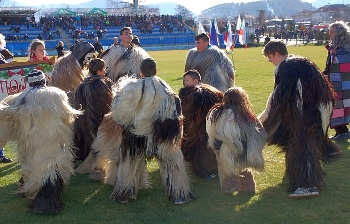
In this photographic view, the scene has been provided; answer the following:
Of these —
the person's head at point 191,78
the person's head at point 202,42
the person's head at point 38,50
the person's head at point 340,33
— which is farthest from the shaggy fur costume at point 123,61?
the person's head at point 340,33

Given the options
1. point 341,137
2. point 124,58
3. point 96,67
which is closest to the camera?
point 96,67

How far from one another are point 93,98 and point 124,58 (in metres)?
1.50

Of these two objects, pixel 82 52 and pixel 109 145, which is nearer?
pixel 109 145

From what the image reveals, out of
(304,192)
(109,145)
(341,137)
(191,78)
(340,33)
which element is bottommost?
(304,192)

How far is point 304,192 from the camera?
5145 mm

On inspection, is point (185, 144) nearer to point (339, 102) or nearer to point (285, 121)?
point (285, 121)

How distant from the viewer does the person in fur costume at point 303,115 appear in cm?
523

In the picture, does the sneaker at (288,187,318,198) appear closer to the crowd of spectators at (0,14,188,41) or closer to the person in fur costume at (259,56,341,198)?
the person in fur costume at (259,56,341,198)

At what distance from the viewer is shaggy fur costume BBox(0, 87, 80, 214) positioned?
16.3ft

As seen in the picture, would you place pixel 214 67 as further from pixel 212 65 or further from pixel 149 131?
pixel 149 131

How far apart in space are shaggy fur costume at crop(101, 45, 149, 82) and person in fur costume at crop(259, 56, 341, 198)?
2579mm

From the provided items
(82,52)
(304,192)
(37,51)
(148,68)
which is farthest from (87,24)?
(304,192)

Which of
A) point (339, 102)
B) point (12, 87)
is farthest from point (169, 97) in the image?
point (339, 102)

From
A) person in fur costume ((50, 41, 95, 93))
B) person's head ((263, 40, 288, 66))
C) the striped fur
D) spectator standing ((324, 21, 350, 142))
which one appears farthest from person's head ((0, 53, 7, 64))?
spectator standing ((324, 21, 350, 142))
